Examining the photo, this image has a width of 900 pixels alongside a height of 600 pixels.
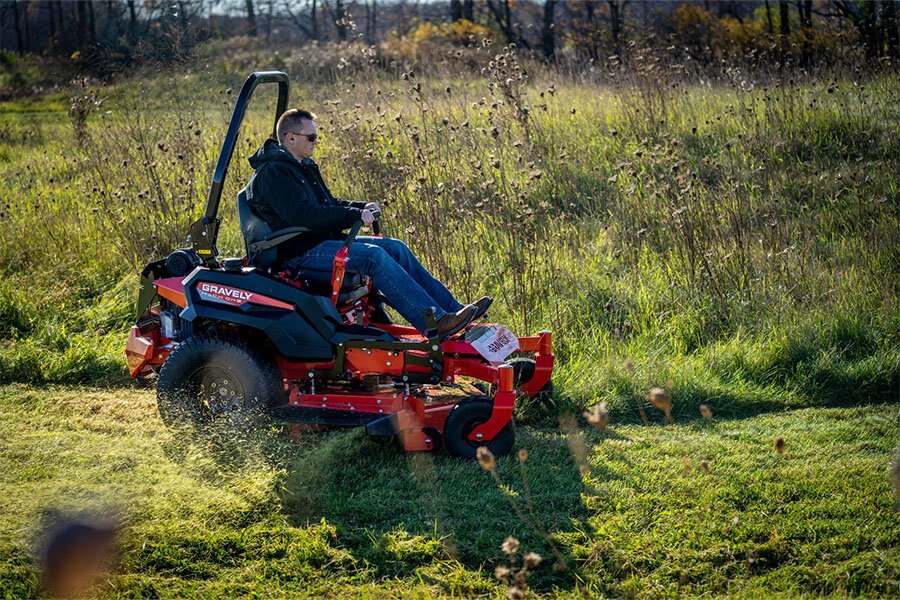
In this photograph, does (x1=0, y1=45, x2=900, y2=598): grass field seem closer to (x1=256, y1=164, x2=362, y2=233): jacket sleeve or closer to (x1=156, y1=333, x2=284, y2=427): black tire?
(x1=156, y1=333, x2=284, y2=427): black tire

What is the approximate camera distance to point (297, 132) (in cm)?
520

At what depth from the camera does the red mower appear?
4.83 metres

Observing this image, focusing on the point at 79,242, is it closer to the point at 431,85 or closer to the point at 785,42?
the point at 431,85

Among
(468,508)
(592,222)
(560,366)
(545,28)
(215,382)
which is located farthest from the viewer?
(545,28)

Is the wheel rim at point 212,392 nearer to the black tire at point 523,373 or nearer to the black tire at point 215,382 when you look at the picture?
the black tire at point 215,382

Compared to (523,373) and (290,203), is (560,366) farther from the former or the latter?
(290,203)

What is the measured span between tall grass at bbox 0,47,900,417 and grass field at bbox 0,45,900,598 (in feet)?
0.11

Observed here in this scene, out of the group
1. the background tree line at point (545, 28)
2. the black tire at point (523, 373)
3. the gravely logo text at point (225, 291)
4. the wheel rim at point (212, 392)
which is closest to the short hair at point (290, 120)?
the gravely logo text at point (225, 291)

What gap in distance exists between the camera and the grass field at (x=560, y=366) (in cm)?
376

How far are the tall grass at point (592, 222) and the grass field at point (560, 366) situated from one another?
3 centimetres

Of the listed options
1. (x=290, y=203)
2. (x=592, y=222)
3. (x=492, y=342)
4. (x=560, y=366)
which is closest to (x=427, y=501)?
(x=492, y=342)

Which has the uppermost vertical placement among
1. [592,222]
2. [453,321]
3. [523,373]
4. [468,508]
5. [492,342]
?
[592,222]

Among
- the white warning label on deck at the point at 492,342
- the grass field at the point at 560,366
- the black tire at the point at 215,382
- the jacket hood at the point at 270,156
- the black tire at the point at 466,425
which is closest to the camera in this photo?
the grass field at the point at 560,366

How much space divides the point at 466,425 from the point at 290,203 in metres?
1.52
